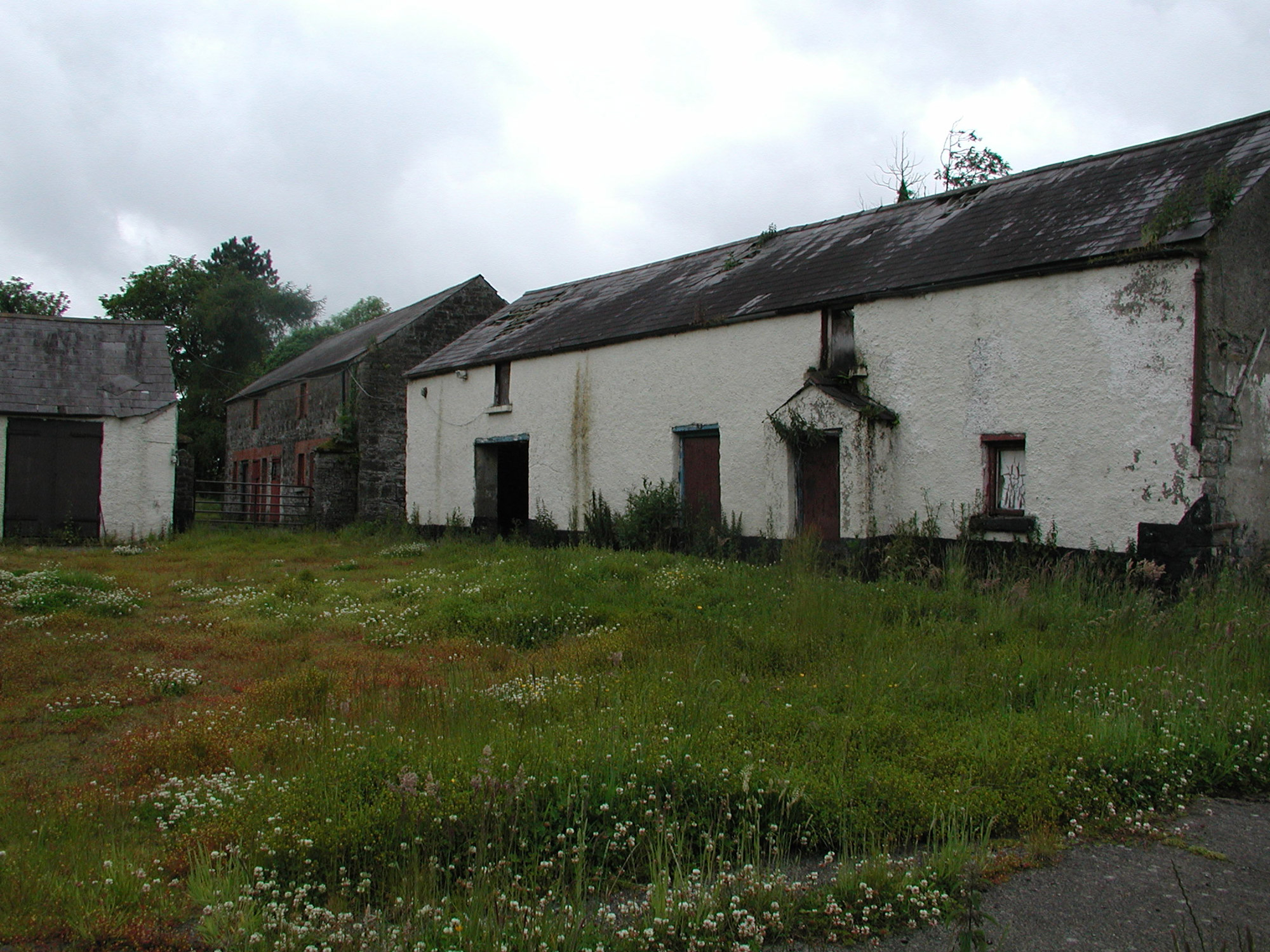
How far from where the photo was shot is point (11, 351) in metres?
18.4

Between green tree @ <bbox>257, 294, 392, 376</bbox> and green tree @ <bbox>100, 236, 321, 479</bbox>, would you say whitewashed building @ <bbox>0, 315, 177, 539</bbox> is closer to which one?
green tree @ <bbox>257, 294, 392, 376</bbox>

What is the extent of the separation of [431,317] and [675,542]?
14.9 m

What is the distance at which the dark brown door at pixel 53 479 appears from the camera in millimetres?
17000

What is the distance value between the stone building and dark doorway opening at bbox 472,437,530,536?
469cm

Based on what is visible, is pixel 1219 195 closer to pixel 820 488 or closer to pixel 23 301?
pixel 820 488

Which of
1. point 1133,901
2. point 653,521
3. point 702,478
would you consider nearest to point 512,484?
point 653,521

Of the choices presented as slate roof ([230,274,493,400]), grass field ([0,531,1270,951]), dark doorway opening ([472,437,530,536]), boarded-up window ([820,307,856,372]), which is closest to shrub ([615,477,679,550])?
boarded-up window ([820,307,856,372])

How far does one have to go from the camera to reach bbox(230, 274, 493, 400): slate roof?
26016mm

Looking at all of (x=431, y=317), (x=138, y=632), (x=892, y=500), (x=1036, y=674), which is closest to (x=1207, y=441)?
(x=892, y=500)

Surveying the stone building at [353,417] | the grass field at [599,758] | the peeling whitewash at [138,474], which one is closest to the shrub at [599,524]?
the grass field at [599,758]

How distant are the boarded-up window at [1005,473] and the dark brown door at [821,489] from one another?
2.01 m

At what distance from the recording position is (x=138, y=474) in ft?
Result: 58.6

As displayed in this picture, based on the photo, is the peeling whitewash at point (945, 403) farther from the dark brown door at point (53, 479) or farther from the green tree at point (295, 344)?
the green tree at point (295, 344)

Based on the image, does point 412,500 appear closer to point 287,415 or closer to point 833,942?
point 287,415
